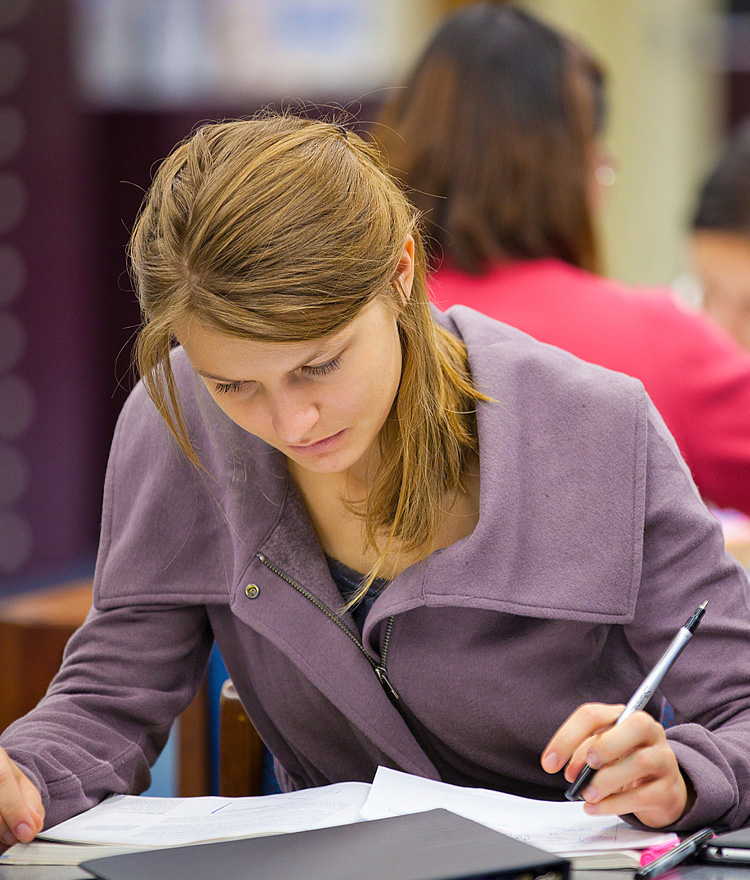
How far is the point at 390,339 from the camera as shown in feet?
3.57

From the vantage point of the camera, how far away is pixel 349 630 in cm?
116

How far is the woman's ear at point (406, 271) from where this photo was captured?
110 centimetres

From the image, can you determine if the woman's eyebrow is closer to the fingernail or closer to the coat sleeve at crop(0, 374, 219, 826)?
the coat sleeve at crop(0, 374, 219, 826)

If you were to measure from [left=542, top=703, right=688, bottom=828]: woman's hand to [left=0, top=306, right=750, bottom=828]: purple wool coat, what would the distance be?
5 cm

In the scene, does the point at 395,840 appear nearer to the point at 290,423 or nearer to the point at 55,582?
the point at 290,423

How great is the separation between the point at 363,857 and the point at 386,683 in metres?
0.32

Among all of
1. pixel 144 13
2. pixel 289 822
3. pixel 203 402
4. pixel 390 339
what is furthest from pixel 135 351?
pixel 144 13

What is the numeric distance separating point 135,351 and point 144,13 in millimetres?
4336

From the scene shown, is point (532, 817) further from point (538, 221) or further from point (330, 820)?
point (538, 221)

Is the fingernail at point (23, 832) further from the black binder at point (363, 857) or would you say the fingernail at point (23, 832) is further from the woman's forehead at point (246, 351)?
the woman's forehead at point (246, 351)

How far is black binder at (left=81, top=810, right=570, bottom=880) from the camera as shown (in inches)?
32.1

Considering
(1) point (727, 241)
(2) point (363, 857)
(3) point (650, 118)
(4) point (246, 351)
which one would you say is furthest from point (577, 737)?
(3) point (650, 118)

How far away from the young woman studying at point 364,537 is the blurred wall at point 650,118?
4035 millimetres

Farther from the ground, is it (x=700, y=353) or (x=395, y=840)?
(x=700, y=353)
